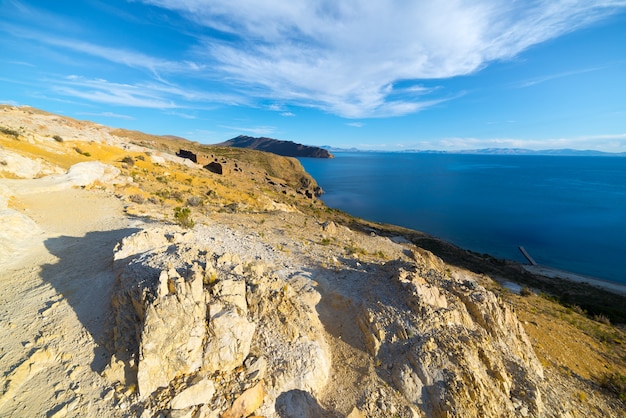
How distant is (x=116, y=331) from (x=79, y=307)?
1.97 m

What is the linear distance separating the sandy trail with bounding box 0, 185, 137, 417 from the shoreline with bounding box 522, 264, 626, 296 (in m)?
35.9

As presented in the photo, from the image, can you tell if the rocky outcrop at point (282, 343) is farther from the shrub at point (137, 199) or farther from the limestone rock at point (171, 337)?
the shrub at point (137, 199)

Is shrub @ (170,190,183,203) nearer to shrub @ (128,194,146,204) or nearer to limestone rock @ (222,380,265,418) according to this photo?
shrub @ (128,194,146,204)

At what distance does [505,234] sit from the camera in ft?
153

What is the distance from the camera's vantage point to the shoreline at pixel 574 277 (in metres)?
27.0

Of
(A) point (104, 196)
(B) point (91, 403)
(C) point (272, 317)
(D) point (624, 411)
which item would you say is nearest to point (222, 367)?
(C) point (272, 317)

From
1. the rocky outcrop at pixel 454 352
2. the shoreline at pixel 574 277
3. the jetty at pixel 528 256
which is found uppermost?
the rocky outcrop at pixel 454 352

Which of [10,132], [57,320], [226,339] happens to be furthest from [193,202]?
[10,132]

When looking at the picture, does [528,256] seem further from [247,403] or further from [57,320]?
[57,320]

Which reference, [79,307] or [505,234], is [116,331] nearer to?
[79,307]

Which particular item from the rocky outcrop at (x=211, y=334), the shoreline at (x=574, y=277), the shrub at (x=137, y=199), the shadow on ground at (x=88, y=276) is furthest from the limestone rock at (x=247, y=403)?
the shoreline at (x=574, y=277)

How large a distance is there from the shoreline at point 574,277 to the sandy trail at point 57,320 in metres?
35.9

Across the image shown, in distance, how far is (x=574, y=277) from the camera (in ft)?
98.2

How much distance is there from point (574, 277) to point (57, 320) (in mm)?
41959
